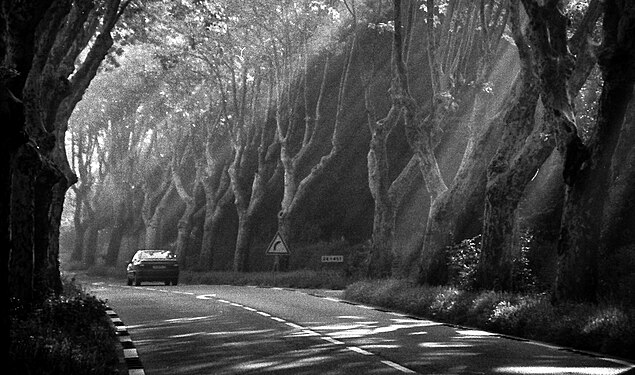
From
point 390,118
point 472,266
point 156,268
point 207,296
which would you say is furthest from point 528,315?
point 156,268

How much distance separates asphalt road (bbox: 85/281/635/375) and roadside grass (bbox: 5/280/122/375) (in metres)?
0.55

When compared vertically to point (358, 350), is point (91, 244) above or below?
above

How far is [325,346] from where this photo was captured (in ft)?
44.4

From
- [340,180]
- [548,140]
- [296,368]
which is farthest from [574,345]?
[340,180]

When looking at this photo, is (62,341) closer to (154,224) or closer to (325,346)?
(325,346)

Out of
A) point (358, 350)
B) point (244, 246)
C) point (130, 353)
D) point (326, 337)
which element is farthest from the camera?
point (244, 246)

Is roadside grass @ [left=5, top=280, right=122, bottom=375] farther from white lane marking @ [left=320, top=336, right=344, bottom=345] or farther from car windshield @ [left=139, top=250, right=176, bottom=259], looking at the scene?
car windshield @ [left=139, top=250, right=176, bottom=259]

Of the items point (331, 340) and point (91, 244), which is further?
point (91, 244)

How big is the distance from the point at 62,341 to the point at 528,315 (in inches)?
296

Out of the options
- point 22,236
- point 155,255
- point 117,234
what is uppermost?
point 117,234

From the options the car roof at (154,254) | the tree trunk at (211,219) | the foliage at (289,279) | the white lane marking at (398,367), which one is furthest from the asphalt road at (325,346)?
the tree trunk at (211,219)

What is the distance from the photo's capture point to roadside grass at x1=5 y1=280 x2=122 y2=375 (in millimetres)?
9312

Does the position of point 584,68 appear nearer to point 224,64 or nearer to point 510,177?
point 510,177

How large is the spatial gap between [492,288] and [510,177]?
231 centimetres
